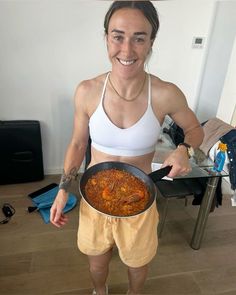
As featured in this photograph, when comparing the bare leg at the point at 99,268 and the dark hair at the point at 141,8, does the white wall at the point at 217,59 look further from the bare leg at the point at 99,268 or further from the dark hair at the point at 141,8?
the bare leg at the point at 99,268

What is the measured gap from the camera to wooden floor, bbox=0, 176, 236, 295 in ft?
4.66

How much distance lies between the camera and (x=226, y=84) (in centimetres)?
214

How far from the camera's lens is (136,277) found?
118cm

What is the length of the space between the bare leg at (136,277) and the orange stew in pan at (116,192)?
16.1 inches

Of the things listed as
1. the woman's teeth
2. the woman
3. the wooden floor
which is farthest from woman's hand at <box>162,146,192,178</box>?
the wooden floor

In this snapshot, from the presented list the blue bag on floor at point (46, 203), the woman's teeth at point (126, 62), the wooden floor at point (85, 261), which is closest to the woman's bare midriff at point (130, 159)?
the woman's teeth at point (126, 62)

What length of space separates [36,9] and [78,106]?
110 centimetres

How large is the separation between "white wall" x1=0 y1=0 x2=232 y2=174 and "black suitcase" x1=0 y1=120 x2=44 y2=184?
0.44ft

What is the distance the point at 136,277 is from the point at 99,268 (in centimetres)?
18

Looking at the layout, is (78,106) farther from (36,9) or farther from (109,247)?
(36,9)

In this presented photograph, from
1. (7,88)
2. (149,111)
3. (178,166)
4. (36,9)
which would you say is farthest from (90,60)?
(178,166)

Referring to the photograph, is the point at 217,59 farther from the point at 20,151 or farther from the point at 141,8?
the point at 20,151

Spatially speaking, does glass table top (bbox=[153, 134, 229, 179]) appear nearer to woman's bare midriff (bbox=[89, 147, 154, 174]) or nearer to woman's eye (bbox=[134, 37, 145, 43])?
woman's bare midriff (bbox=[89, 147, 154, 174])

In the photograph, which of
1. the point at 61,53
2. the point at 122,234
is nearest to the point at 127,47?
the point at 122,234
